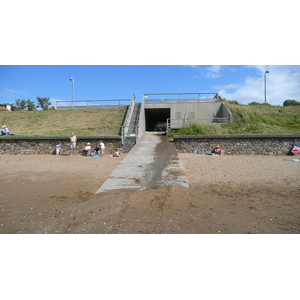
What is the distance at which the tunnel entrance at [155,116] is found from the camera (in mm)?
21866

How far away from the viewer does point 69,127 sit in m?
18.6

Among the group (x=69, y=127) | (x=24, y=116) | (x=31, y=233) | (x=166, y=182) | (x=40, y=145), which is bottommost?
(x=31, y=233)

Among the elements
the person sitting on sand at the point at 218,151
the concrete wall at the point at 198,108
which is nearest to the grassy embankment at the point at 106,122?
the concrete wall at the point at 198,108

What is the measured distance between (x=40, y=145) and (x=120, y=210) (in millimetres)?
10291

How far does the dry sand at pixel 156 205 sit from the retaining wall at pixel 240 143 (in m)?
4.86

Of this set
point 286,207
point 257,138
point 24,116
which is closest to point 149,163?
point 286,207

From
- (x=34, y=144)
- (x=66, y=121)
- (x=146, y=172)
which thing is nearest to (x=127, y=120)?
(x=34, y=144)

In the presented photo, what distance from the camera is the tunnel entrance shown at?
21866 millimetres

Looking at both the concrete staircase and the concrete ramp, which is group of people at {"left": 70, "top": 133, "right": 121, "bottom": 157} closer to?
the concrete ramp

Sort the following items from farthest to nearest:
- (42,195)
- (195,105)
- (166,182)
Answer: (195,105), (166,182), (42,195)

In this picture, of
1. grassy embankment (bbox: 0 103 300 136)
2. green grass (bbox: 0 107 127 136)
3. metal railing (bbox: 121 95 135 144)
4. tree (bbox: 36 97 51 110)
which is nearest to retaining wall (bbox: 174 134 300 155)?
grassy embankment (bbox: 0 103 300 136)

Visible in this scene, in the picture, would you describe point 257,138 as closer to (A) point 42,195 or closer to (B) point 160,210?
(B) point 160,210

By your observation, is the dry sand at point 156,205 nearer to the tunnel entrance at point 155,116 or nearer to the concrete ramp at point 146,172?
the concrete ramp at point 146,172

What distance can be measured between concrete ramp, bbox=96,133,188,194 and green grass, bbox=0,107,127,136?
7.49 meters
